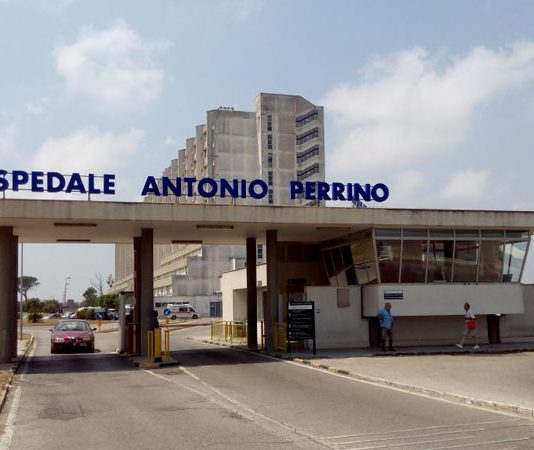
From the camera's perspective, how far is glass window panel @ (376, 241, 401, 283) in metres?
27.4

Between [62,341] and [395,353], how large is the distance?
14.2 meters

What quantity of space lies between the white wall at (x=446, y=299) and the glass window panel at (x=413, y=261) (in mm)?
469

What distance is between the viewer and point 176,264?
11156 cm

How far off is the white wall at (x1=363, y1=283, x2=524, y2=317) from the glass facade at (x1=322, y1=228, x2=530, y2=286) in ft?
1.68

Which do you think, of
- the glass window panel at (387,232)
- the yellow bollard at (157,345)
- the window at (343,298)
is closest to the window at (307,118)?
the glass window panel at (387,232)

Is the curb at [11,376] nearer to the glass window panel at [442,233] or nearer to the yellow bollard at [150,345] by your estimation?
the yellow bollard at [150,345]

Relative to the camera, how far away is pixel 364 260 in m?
28.4

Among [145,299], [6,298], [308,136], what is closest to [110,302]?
[308,136]

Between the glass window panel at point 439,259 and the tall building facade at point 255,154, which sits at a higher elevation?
the tall building facade at point 255,154

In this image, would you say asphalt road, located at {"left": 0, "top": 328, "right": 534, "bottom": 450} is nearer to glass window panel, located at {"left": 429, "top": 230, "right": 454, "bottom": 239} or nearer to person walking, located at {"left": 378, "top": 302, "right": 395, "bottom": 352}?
person walking, located at {"left": 378, "top": 302, "right": 395, "bottom": 352}

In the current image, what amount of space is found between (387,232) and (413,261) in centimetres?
173

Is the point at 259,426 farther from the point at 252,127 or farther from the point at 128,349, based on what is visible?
the point at 252,127

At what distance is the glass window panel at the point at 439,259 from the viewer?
28.1m

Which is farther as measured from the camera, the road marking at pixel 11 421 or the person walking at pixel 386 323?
the person walking at pixel 386 323
